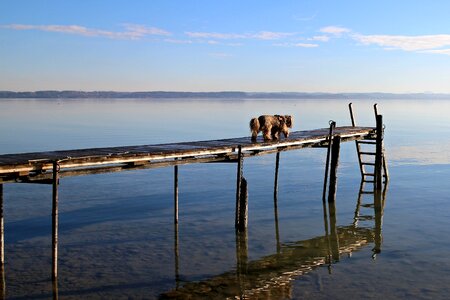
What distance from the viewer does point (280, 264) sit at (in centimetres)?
1619

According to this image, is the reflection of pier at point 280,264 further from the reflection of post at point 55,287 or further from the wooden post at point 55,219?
the wooden post at point 55,219

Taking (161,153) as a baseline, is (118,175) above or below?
below

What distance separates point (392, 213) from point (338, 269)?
8575 mm

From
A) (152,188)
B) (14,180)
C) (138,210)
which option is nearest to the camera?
(14,180)

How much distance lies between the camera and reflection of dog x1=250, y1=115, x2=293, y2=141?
21.5 metres

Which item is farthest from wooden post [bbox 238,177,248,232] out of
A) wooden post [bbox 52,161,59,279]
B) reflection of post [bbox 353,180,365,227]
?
wooden post [bbox 52,161,59,279]

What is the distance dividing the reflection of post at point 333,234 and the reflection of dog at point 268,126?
3973 millimetres

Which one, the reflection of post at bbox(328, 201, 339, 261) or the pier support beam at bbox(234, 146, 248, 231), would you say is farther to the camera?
the pier support beam at bbox(234, 146, 248, 231)

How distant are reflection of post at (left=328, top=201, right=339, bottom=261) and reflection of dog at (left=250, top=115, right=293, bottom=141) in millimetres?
3973

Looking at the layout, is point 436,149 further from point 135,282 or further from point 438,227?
point 135,282

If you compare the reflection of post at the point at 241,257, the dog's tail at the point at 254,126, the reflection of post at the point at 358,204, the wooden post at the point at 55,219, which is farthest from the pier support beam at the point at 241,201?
the wooden post at the point at 55,219

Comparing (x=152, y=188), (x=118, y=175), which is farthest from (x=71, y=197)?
(x=118, y=175)

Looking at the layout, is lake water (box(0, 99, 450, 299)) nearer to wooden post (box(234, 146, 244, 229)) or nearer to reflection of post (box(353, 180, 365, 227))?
reflection of post (box(353, 180, 365, 227))

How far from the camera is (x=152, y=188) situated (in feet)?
91.9
